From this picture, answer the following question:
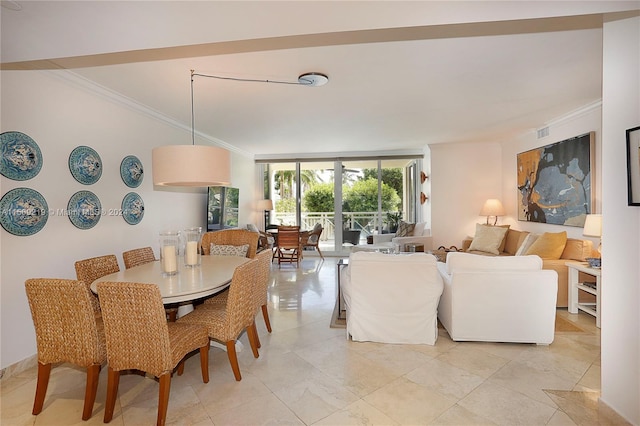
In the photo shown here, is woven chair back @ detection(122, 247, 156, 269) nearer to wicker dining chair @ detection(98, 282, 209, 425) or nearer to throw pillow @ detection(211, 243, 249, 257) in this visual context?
throw pillow @ detection(211, 243, 249, 257)

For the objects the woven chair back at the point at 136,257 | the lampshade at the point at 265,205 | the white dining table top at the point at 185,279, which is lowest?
the white dining table top at the point at 185,279

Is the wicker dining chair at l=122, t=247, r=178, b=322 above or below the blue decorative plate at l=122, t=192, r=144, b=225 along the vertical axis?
below

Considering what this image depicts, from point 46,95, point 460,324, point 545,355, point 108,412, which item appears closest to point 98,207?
point 46,95

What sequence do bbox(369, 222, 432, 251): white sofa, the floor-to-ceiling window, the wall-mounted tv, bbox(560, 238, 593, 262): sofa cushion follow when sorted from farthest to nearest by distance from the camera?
the floor-to-ceiling window, bbox(369, 222, 432, 251): white sofa, the wall-mounted tv, bbox(560, 238, 593, 262): sofa cushion

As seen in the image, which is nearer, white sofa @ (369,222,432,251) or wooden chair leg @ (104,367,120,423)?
wooden chair leg @ (104,367,120,423)

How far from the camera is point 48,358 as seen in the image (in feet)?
6.63

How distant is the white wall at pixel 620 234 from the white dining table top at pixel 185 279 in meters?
2.55

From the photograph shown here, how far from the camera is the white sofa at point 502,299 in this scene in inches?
112

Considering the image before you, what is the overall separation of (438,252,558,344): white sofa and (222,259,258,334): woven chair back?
6.01 ft

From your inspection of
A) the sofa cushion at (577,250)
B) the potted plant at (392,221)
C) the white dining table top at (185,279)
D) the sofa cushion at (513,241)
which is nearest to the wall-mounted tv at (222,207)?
the white dining table top at (185,279)

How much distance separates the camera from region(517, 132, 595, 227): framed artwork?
4094 mm

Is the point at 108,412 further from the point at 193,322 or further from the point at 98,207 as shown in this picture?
the point at 98,207

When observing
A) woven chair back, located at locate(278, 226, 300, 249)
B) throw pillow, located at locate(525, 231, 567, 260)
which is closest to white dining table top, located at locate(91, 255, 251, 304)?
woven chair back, located at locate(278, 226, 300, 249)

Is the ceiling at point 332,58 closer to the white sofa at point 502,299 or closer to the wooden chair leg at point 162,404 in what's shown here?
the white sofa at point 502,299
